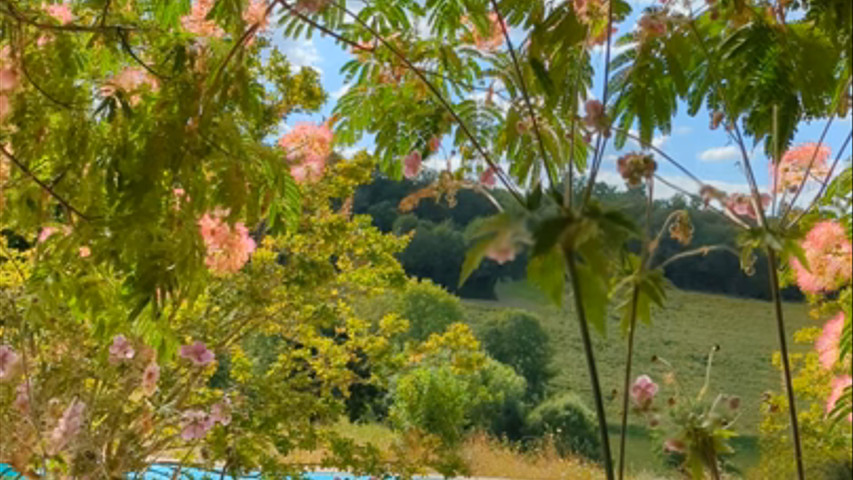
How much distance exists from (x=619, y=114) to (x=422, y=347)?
1.95 m

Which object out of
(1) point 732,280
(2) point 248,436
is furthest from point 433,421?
(2) point 248,436

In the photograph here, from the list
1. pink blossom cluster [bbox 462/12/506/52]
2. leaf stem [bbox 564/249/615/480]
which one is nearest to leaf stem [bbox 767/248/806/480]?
leaf stem [bbox 564/249/615/480]

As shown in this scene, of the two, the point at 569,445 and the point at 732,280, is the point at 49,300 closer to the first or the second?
the point at 732,280

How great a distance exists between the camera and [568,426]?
652 centimetres

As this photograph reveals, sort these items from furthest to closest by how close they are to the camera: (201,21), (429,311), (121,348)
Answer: (429,311)
(121,348)
(201,21)

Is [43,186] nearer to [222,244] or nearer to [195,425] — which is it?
[222,244]

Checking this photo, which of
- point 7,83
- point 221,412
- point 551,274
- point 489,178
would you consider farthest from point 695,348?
point 551,274

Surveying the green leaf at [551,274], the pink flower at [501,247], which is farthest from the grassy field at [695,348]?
the pink flower at [501,247]

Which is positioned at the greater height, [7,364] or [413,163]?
[413,163]

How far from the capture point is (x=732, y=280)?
13.9 ft

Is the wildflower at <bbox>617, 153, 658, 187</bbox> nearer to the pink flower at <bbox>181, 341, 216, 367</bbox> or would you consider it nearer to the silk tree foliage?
the silk tree foliage

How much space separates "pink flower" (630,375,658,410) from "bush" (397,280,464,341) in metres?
5.74

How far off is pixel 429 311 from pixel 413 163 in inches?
223

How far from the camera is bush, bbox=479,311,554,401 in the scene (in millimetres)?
6852
